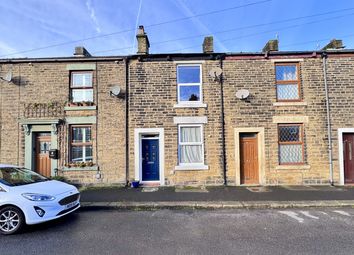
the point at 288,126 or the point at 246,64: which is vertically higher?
the point at 246,64

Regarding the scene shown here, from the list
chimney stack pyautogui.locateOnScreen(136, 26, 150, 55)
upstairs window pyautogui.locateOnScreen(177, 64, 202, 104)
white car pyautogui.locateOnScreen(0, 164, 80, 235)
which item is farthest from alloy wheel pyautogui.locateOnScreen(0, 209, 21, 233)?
chimney stack pyautogui.locateOnScreen(136, 26, 150, 55)

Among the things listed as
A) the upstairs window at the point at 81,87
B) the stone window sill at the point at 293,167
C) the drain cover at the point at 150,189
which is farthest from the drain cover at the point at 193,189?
the upstairs window at the point at 81,87

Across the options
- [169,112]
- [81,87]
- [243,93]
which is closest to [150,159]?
[169,112]

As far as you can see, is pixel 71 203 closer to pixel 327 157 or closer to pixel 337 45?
pixel 327 157

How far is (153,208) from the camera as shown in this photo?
7.32m

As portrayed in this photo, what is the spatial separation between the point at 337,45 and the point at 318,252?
36.3 ft

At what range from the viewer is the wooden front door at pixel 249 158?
10.7 metres

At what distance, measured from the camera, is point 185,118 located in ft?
35.2

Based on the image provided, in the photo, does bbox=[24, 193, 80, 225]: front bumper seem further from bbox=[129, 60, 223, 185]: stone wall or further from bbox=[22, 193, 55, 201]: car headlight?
bbox=[129, 60, 223, 185]: stone wall

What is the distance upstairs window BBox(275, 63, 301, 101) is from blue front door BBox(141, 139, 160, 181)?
622 cm

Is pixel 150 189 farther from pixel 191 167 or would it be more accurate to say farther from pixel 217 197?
pixel 217 197

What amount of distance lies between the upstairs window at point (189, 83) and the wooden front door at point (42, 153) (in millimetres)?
6511

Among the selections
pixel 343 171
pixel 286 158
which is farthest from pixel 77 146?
pixel 343 171

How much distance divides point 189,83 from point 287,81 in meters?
4.57
